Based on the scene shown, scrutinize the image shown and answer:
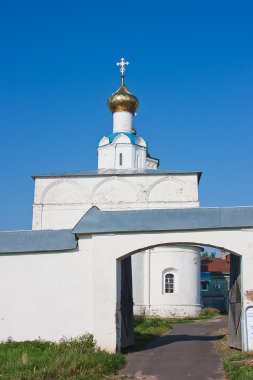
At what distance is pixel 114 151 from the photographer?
22281mm

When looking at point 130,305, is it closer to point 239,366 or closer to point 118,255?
point 118,255

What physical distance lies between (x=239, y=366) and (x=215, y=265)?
22390 millimetres

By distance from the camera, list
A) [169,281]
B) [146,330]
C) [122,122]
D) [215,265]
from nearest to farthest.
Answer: [146,330] → [169,281] → [122,122] → [215,265]

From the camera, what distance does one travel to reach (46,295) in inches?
348

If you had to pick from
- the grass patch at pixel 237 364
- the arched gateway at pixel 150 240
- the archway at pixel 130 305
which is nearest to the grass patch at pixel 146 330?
the archway at pixel 130 305

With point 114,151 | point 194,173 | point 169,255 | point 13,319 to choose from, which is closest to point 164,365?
point 13,319

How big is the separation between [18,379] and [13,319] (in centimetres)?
299

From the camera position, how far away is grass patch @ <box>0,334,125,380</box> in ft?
20.8

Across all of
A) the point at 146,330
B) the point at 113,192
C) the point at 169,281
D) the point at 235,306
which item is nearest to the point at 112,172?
the point at 113,192

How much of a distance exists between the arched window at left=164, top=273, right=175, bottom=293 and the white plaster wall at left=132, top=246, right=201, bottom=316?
150mm

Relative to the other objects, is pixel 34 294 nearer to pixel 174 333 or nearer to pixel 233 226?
pixel 233 226

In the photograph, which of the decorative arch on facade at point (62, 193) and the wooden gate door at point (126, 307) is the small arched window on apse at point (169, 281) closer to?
the decorative arch on facade at point (62, 193)

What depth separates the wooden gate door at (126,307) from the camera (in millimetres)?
9047

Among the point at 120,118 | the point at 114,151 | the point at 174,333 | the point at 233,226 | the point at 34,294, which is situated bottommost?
the point at 174,333
